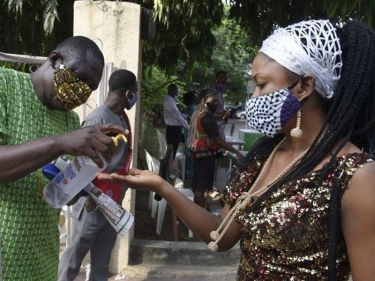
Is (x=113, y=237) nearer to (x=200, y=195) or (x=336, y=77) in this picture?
(x=200, y=195)

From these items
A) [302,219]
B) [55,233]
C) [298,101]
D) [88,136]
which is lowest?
[55,233]

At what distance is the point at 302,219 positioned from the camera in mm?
1549

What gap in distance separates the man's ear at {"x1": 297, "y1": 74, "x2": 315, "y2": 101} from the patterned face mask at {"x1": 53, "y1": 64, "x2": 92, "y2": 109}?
0.80 metres

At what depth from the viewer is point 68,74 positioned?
1.86 meters

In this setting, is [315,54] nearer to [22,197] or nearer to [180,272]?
[22,197]

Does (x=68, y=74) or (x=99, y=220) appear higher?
(x=68, y=74)

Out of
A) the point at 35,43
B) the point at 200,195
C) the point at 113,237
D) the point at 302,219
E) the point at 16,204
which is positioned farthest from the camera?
the point at 200,195

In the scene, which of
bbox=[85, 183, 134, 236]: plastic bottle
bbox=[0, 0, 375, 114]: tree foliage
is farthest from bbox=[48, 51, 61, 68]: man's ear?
bbox=[0, 0, 375, 114]: tree foliage

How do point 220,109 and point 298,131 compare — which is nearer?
point 298,131

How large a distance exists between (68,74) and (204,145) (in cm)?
450

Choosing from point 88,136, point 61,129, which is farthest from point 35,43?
point 88,136

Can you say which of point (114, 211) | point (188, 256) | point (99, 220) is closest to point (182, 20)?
point (188, 256)

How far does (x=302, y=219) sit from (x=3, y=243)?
39.9 inches

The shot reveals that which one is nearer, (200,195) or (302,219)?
(302,219)
